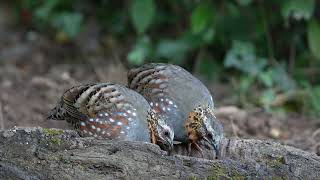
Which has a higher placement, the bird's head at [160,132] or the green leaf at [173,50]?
the green leaf at [173,50]

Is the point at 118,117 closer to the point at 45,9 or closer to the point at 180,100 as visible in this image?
the point at 180,100

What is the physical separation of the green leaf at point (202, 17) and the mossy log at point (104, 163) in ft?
12.7

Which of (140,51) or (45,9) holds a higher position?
(45,9)

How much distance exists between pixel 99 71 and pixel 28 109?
1.32 metres

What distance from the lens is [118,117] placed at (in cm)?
486

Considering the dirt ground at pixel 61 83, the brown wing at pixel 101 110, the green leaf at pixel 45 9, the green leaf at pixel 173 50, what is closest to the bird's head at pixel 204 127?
the brown wing at pixel 101 110

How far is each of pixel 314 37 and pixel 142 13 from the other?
1.81 meters

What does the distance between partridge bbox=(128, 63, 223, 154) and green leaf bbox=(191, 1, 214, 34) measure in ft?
7.49

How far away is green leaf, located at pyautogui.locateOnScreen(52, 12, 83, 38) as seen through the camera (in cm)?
896

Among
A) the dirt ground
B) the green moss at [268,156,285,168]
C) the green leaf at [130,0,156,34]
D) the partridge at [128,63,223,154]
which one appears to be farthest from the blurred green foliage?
the green moss at [268,156,285,168]

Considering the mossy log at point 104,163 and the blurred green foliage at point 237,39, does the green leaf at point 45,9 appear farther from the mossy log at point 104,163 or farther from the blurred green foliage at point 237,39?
the mossy log at point 104,163

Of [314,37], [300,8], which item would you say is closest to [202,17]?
[300,8]

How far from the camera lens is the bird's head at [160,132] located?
15.6ft

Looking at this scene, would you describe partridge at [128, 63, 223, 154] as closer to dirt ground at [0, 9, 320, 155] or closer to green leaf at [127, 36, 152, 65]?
dirt ground at [0, 9, 320, 155]
